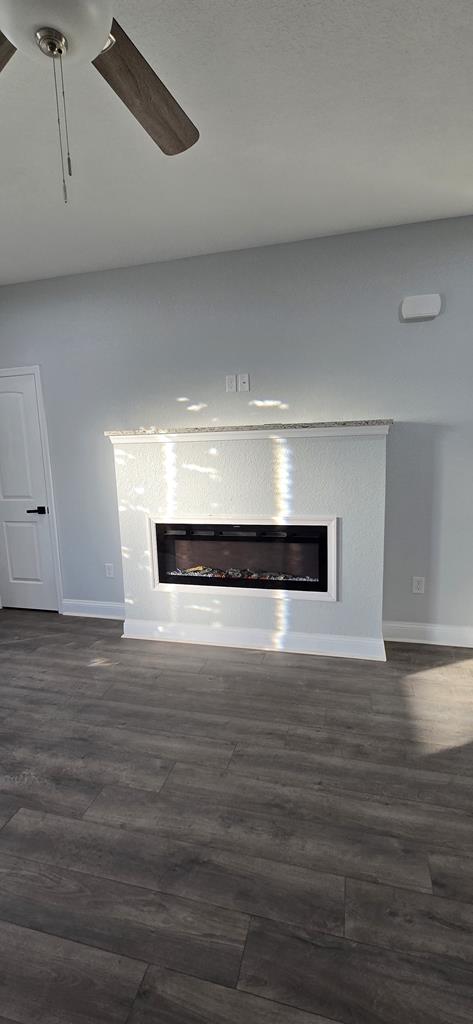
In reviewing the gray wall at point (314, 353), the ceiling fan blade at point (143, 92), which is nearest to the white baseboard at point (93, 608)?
the gray wall at point (314, 353)

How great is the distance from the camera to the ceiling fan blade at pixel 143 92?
1.16 meters

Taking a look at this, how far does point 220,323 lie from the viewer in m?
3.17

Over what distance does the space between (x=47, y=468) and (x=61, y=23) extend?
10.2 feet

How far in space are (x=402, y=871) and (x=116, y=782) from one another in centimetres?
110

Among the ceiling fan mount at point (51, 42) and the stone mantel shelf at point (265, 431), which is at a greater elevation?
the ceiling fan mount at point (51, 42)

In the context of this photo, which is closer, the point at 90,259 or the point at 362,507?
the point at 362,507

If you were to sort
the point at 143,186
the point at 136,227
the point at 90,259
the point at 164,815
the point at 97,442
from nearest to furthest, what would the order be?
the point at 164,815 → the point at 143,186 → the point at 136,227 → the point at 90,259 → the point at 97,442

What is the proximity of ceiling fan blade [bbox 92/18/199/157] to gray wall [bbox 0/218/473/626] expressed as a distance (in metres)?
1.64

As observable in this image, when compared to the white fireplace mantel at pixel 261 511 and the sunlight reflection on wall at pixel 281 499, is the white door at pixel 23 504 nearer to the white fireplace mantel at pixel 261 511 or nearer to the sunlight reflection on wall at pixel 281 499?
the white fireplace mantel at pixel 261 511

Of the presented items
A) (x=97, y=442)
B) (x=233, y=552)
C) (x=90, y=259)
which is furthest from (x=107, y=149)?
(x=233, y=552)

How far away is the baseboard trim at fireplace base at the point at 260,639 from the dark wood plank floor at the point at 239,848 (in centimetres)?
18

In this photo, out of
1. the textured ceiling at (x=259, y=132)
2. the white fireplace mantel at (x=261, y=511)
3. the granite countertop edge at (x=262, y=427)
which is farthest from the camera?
the white fireplace mantel at (x=261, y=511)

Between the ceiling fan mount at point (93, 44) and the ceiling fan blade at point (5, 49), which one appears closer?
the ceiling fan mount at point (93, 44)

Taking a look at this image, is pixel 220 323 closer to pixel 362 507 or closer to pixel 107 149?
pixel 107 149
